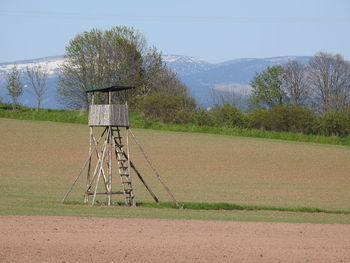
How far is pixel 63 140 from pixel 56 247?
4100cm

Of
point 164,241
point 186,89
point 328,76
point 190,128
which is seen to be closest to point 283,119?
point 190,128

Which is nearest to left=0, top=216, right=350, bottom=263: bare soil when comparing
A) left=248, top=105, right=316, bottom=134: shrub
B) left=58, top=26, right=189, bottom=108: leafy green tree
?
left=248, top=105, right=316, bottom=134: shrub

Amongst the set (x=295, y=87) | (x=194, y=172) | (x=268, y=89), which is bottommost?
(x=194, y=172)

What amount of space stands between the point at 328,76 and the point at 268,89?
1491 centimetres

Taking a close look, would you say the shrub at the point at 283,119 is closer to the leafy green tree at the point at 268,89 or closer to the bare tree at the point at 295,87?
the leafy green tree at the point at 268,89

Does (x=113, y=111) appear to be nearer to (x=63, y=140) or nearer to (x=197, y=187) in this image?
(x=197, y=187)

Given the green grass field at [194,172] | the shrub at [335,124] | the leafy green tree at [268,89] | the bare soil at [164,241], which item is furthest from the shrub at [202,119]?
the bare soil at [164,241]

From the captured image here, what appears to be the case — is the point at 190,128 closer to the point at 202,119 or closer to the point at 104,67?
the point at 202,119

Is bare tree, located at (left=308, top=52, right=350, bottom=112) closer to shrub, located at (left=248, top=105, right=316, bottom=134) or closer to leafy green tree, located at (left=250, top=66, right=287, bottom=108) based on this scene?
leafy green tree, located at (left=250, top=66, right=287, bottom=108)

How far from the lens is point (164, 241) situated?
1975 cm

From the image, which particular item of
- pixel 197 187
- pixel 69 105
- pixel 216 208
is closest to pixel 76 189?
pixel 197 187

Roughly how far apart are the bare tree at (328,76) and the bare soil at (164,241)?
101 m

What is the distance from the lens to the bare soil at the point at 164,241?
17.6 meters

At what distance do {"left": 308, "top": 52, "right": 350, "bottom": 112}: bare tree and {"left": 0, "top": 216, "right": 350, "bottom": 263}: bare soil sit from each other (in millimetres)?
101157
